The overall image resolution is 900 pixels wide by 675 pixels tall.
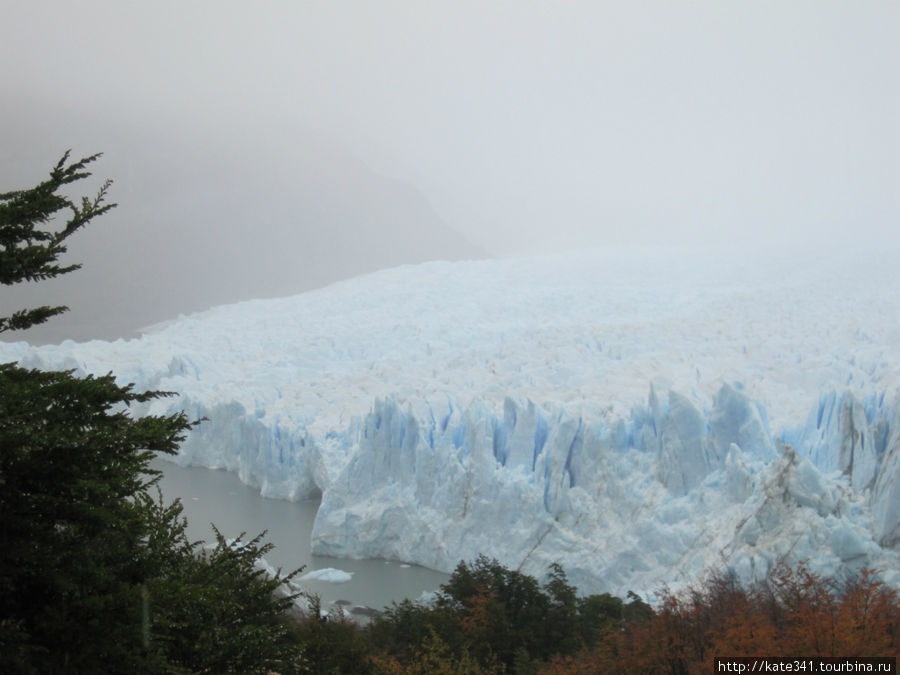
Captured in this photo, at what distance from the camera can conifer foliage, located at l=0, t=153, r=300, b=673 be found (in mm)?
2854

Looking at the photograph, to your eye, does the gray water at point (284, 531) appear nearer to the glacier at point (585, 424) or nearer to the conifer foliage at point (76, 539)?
the glacier at point (585, 424)

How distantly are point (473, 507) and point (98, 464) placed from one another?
10090mm

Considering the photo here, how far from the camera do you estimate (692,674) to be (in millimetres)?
6016

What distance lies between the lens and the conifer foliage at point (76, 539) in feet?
9.36

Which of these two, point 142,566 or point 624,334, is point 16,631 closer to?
point 142,566

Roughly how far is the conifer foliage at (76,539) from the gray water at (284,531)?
7.70 meters

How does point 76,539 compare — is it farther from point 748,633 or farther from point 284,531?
point 284,531

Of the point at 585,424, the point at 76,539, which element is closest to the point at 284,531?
the point at 585,424

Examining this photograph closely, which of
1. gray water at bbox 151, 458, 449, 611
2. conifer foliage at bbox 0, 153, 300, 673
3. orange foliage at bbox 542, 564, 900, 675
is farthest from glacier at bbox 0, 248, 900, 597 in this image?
conifer foliage at bbox 0, 153, 300, 673

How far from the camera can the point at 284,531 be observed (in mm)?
14219

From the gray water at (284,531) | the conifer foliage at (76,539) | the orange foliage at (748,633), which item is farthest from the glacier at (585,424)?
the conifer foliage at (76,539)

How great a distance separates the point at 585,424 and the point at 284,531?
6.09 m

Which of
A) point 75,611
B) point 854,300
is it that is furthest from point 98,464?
point 854,300

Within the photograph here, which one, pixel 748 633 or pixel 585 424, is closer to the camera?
pixel 748 633
